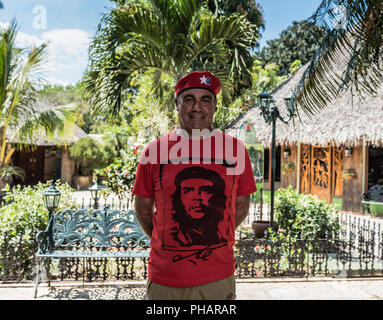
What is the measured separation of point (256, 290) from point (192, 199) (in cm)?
282

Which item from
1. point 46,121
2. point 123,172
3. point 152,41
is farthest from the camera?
point 46,121

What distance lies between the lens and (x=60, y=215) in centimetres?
460

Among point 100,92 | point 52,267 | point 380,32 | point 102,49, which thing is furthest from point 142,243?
point 380,32

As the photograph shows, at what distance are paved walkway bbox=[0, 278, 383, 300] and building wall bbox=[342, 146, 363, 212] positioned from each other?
23.9 ft

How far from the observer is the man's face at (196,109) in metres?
1.86

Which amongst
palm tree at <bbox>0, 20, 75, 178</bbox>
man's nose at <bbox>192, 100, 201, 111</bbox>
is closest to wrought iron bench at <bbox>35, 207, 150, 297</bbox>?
man's nose at <bbox>192, 100, 201, 111</bbox>

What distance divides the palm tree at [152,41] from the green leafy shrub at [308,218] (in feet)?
9.04

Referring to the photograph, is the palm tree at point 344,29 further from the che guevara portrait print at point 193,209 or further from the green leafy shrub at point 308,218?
the che guevara portrait print at point 193,209

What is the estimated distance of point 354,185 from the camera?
11.1 metres

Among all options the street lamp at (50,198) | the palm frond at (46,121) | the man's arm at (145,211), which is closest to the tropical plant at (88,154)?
the palm frond at (46,121)

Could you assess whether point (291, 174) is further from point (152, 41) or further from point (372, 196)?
point (152, 41)

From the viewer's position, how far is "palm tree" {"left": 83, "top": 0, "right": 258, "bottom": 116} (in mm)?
5508
